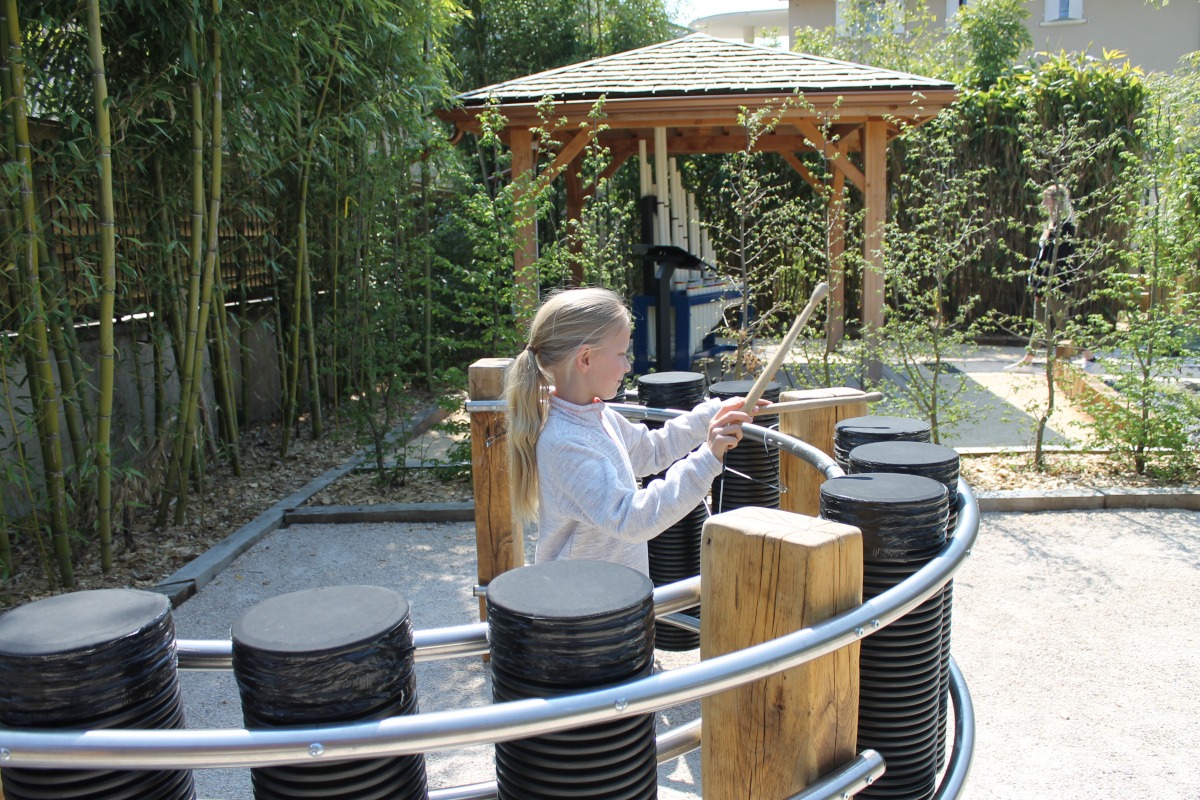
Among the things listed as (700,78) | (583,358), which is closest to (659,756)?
(583,358)

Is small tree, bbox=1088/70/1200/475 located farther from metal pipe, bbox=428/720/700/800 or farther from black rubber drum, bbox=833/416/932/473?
metal pipe, bbox=428/720/700/800

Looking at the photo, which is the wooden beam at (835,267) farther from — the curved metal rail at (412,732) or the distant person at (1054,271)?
the curved metal rail at (412,732)

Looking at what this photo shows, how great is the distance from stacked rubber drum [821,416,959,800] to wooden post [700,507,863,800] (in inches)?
12.3

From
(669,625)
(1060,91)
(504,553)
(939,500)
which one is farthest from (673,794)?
(1060,91)

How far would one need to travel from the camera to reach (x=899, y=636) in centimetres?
178

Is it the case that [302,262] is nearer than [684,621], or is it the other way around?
[684,621]

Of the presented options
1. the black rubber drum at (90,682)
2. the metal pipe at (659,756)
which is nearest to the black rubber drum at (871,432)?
→ the metal pipe at (659,756)

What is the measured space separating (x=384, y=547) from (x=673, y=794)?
2.71 metres

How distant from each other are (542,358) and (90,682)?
3.82ft

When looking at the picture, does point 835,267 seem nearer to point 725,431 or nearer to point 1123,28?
point 725,431

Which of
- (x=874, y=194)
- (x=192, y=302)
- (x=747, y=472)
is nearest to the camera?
(x=747, y=472)

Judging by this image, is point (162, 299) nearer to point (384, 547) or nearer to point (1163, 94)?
point (384, 547)

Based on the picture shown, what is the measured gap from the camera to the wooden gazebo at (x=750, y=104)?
7.26 m

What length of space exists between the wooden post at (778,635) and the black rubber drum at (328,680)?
48 centimetres
